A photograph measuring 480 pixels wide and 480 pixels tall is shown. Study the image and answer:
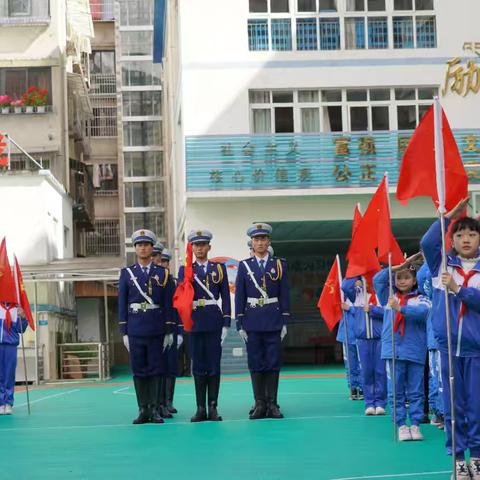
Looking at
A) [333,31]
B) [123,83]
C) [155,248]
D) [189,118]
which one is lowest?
[155,248]

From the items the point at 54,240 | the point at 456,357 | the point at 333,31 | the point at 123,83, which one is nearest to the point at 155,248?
the point at 456,357

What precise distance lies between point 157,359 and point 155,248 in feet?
6.30

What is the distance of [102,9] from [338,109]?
41528mm

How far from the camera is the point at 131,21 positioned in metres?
67.9

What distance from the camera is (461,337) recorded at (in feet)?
25.0

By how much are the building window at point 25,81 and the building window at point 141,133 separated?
98.4ft

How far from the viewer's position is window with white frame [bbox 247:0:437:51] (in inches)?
1119

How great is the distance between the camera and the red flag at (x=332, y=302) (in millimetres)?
17359

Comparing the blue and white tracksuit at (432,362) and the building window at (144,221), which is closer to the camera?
the blue and white tracksuit at (432,362)

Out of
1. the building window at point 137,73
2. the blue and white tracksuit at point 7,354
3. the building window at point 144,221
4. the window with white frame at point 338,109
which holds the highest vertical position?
A: the building window at point 137,73

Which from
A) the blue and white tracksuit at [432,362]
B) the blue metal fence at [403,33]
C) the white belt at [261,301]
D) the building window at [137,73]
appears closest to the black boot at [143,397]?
the white belt at [261,301]

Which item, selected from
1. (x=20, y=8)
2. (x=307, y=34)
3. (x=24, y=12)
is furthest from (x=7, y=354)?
Answer: (x=20, y=8)

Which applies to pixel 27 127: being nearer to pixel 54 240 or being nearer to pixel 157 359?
pixel 54 240

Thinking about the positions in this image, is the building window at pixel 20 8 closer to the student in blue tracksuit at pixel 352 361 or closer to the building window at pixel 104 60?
the student in blue tracksuit at pixel 352 361
